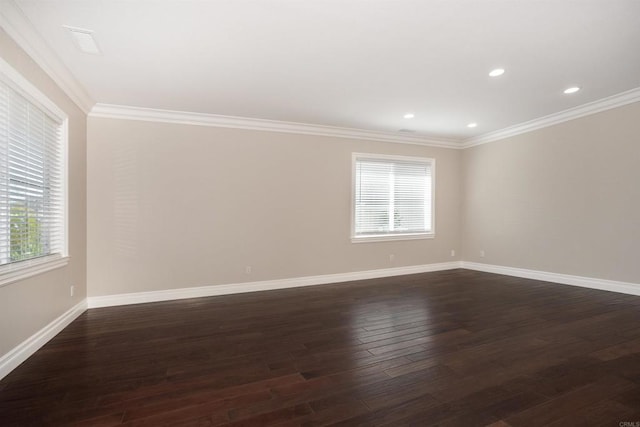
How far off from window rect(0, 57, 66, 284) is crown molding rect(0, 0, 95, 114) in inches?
10.9

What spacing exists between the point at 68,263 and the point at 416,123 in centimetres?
533

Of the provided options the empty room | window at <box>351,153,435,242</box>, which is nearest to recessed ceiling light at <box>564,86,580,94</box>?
the empty room

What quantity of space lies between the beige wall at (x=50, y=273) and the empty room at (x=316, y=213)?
0.11 ft

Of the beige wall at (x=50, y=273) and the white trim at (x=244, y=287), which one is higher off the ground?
the beige wall at (x=50, y=273)

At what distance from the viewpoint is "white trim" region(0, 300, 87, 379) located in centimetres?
224

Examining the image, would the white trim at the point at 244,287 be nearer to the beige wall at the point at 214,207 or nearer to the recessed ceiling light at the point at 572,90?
the beige wall at the point at 214,207

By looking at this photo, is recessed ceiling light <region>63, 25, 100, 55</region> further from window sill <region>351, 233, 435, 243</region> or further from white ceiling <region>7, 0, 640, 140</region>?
window sill <region>351, 233, 435, 243</region>

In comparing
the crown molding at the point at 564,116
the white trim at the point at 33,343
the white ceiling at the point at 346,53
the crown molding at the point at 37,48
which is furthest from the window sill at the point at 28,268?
the crown molding at the point at 564,116

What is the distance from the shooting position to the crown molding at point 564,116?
4.04m

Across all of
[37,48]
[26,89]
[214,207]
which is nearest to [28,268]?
[26,89]

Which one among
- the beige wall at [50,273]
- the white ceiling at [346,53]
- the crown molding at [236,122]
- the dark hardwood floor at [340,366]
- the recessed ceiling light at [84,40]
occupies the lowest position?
the dark hardwood floor at [340,366]

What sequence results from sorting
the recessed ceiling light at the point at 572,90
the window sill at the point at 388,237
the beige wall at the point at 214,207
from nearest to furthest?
1. the recessed ceiling light at the point at 572,90
2. the beige wall at the point at 214,207
3. the window sill at the point at 388,237

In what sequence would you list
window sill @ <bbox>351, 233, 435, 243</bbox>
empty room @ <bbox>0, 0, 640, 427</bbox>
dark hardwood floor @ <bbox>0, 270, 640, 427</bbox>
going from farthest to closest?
window sill @ <bbox>351, 233, 435, 243</bbox> < empty room @ <bbox>0, 0, 640, 427</bbox> < dark hardwood floor @ <bbox>0, 270, 640, 427</bbox>

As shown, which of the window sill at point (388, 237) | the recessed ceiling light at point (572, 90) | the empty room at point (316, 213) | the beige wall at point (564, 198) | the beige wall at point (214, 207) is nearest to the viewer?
the empty room at point (316, 213)
